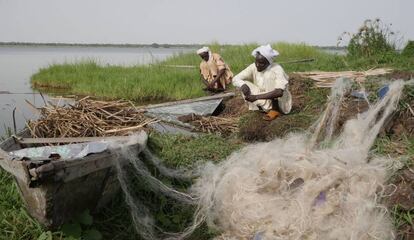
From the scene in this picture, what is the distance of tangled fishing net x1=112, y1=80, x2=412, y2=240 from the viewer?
3086mm

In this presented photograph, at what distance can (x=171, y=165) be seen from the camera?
4.62 m

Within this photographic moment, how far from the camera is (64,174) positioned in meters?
2.93

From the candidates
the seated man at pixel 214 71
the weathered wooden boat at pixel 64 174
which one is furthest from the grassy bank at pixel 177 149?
the seated man at pixel 214 71

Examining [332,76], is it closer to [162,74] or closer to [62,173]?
[62,173]

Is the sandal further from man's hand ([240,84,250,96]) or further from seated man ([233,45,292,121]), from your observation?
man's hand ([240,84,250,96])

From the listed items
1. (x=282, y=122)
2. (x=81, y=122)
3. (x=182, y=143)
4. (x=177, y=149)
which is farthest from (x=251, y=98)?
(x=81, y=122)

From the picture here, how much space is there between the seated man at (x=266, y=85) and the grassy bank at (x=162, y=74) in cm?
360

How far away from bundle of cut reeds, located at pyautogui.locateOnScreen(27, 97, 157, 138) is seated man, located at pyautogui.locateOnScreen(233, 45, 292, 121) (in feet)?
5.63

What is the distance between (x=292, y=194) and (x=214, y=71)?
6.20 meters

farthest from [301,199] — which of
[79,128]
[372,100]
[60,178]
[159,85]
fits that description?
[159,85]

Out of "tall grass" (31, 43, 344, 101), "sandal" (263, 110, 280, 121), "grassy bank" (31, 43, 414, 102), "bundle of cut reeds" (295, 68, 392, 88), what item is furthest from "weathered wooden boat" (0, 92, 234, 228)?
"tall grass" (31, 43, 344, 101)

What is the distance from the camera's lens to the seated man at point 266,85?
5691 millimetres

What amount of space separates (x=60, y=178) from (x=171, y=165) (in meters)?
1.81

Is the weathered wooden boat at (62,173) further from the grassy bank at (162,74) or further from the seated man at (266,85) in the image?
the grassy bank at (162,74)
